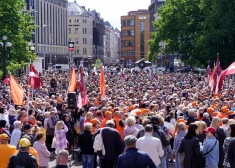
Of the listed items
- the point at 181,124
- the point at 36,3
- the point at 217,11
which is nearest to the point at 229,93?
the point at 181,124

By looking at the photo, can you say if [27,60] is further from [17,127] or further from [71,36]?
[71,36]

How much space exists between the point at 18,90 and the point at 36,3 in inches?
3975

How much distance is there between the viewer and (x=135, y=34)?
577 feet

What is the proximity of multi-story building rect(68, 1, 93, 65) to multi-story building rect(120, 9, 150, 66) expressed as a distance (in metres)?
12.7

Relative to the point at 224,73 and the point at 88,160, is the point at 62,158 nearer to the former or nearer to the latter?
the point at 88,160

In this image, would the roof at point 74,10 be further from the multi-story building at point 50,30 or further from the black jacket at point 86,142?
the black jacket at point 86,142

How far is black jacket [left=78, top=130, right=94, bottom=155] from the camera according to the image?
41.5ft

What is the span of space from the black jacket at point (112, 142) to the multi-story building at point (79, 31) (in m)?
153

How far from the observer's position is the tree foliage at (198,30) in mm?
47781

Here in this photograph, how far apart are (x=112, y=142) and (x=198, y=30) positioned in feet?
138

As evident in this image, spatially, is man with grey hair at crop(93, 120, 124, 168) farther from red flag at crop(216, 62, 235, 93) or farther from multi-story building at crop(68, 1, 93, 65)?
multi-story building at crop(68, 1, 93, 65)

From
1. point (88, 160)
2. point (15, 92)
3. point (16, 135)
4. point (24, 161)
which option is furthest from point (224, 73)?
point (24, 161)

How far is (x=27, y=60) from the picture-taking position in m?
47.6

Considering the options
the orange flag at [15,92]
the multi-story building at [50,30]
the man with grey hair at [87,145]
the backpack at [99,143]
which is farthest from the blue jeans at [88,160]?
the multi-story building at [50,30]
